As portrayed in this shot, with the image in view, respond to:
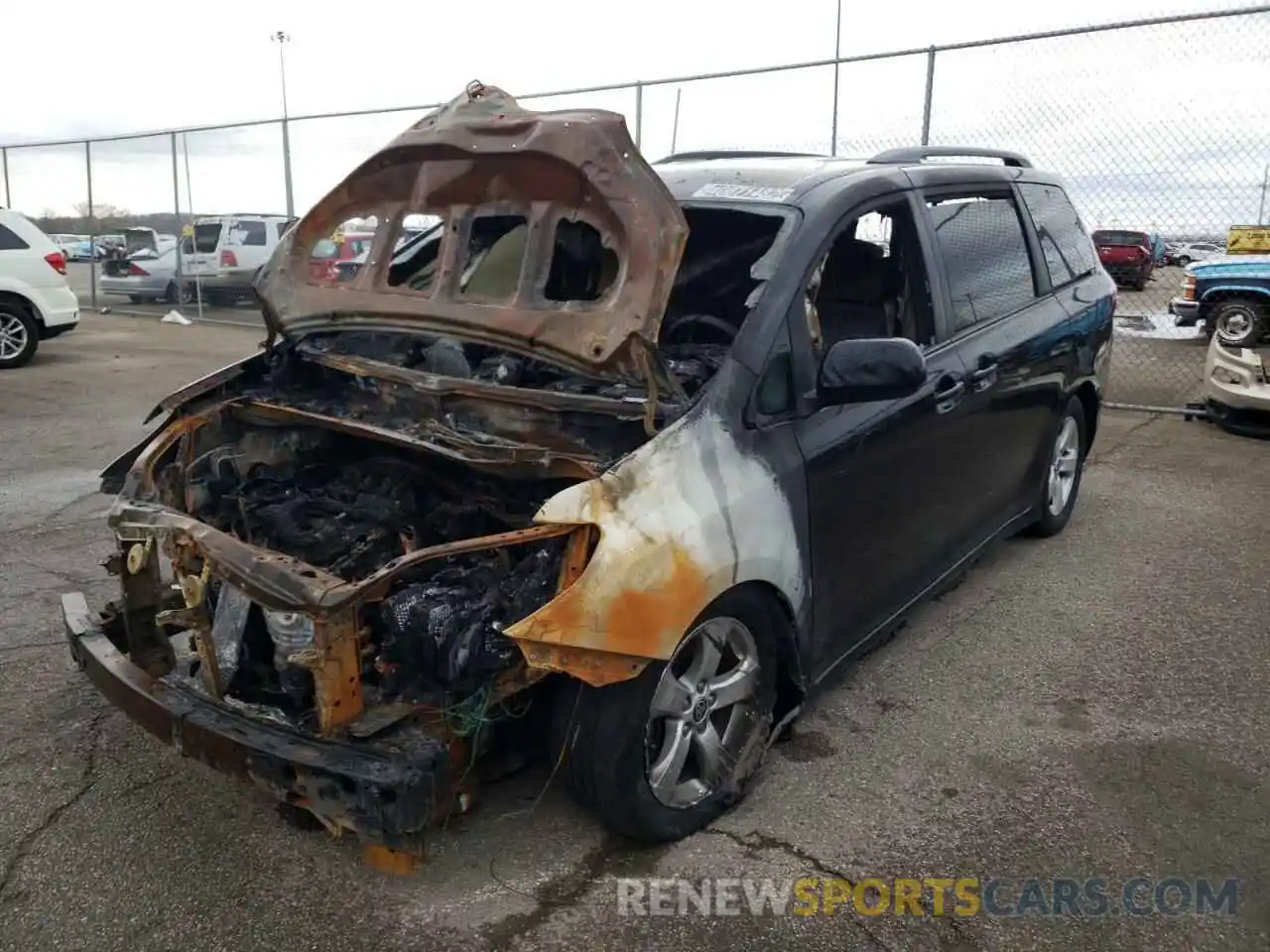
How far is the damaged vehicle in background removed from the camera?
2.43 meters

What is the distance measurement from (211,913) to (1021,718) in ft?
8.61

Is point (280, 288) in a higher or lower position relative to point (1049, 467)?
higher

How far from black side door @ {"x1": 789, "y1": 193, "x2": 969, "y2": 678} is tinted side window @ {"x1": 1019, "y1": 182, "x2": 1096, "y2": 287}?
1.41 metres

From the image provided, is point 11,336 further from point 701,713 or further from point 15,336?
point 701,713

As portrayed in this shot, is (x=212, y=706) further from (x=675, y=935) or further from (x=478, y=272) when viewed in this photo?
(x=478, y=272)

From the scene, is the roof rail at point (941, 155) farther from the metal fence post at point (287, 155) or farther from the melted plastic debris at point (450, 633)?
the metal fence post at point (287, 155)

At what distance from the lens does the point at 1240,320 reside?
1270 centimetres

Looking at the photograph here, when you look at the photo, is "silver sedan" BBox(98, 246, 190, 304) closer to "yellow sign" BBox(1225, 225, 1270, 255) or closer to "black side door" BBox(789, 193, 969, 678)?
"yellow sign" BBox(1225, 225, 1270, 255)

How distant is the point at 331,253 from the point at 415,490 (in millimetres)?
1202

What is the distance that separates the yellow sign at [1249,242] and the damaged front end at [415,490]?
1268 cm

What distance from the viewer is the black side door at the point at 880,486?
3.08 metres

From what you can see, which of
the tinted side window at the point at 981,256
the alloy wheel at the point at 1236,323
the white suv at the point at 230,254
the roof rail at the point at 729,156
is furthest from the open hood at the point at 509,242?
the white suv at the point at 230,254

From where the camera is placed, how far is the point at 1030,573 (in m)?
4.91

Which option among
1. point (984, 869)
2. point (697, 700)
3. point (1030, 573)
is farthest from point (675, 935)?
point (1030, 573)
